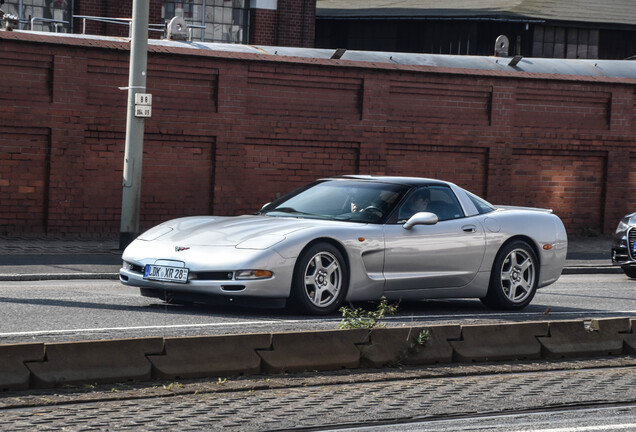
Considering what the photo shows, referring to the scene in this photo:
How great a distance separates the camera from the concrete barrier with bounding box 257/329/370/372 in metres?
8.34

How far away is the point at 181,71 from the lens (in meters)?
22.0

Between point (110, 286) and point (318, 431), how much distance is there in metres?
7.98

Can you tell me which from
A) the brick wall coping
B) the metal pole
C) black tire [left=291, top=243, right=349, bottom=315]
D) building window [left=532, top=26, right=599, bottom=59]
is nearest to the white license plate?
black tire [left=291, top=243, right=349, bottom=315]

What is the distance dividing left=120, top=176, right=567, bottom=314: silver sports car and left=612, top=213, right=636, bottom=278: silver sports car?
4691 millimetres

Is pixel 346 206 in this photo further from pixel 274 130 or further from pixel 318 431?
pixel 274 130

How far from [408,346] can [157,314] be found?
9.44ft

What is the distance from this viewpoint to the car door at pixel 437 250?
11625 millimetres

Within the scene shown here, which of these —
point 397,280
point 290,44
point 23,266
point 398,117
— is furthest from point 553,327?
point 290,44

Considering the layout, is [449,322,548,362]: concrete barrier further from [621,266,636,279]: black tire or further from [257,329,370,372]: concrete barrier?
[621,266,636,279]: black tire

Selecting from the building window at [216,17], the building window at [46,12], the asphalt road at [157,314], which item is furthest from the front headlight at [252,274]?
the building window at [216,17]

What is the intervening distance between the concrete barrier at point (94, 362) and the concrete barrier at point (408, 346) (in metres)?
1.65

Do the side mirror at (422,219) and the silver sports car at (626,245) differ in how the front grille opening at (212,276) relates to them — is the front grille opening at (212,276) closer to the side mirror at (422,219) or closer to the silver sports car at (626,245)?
the side mirror at (422,219)

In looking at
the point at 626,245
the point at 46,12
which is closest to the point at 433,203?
the point at 626,245

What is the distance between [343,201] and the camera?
1205 centimetres
